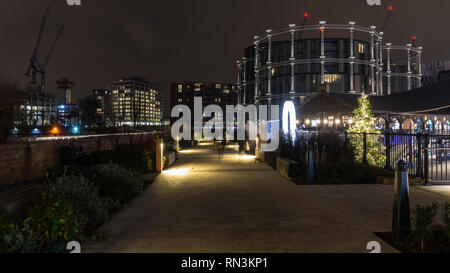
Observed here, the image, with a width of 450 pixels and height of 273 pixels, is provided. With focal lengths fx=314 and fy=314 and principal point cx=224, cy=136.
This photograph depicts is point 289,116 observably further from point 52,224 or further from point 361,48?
point 361,48

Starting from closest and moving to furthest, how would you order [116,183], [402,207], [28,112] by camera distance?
[402,207] < [116,183] < [28,112]

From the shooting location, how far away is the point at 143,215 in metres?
6.34

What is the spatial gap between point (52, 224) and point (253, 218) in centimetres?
344

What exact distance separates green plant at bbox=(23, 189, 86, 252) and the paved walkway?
1.36 ft

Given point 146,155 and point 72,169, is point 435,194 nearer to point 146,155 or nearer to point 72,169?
point 72,169

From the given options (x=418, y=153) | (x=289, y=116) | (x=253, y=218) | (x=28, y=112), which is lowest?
(x=253, y=218)

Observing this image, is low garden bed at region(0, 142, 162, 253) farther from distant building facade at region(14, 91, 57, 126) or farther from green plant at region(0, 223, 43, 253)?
distant building facade at region(14, 91, 57, 126)

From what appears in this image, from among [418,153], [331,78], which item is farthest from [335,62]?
[418,153]

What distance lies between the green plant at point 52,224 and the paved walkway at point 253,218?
1.36 feet

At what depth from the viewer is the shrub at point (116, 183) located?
7020 mm

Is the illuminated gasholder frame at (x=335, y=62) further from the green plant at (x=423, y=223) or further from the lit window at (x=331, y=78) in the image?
the green plant at (x=423, y=223)

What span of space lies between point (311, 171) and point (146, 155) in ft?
23.1

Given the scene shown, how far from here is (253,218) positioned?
6.08m

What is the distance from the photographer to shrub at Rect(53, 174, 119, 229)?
5535 mm
